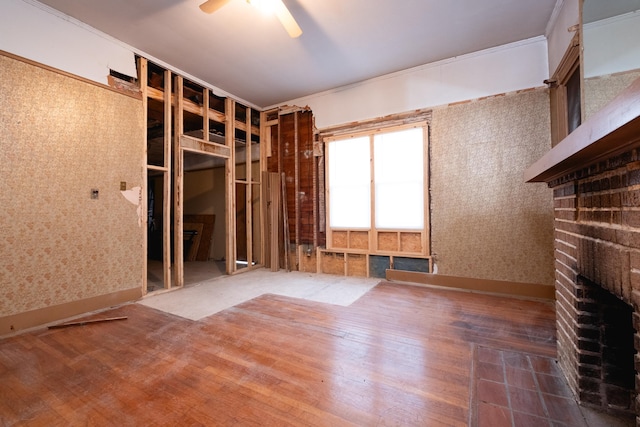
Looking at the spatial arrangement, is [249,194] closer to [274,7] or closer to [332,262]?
[332,262]

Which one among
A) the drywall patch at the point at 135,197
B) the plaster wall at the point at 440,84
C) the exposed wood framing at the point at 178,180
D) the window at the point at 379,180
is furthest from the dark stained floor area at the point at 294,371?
the plaster wall at the point at 440,84

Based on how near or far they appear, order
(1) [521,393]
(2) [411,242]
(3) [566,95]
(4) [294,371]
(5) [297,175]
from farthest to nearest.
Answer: (5) [297,175] → (2) [411,242] → (3) [566,95] → (4) [294,371] → (1) [521,393]

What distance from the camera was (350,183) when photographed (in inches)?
190

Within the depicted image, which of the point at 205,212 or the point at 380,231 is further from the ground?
the point at 205,212

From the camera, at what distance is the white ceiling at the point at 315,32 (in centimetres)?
293

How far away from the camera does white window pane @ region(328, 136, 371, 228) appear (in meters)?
4.70

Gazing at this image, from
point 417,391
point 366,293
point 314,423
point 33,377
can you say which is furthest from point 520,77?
point 33,377

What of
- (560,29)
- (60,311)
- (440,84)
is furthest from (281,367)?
(560,29)

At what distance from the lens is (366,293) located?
3.82 m

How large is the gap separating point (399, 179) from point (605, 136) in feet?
11.4

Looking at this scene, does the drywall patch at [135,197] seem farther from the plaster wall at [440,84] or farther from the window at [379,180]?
the plaster wall at [440,84]

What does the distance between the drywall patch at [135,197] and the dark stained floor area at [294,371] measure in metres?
1.36

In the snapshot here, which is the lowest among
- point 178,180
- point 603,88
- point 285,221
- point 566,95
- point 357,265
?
point 357,265

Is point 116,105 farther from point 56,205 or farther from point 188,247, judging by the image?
point 188,247
